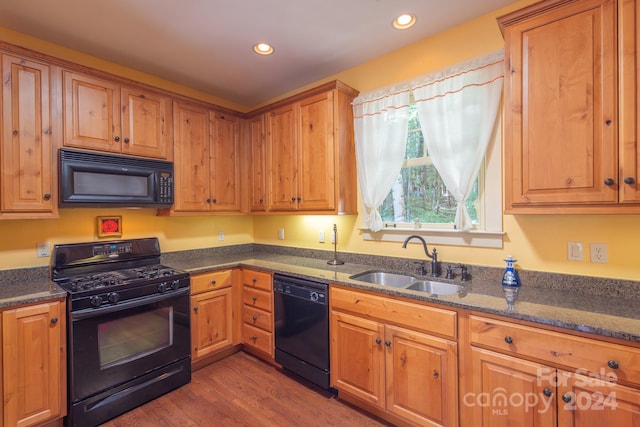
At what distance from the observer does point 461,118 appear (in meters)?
2.09

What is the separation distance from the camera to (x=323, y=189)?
2.62 m

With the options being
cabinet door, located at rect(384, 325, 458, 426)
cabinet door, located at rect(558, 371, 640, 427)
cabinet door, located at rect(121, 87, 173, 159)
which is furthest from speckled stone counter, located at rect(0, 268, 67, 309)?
cabinet door, located at rect(558, 371, 640, 427)

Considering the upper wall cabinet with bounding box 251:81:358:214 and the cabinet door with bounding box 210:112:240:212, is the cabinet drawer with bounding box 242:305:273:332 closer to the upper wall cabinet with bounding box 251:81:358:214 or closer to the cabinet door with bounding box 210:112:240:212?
the upper wall cabinet with bounding box 251:81:358:214

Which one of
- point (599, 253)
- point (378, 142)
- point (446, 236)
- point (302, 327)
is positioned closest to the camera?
point (599, 253)

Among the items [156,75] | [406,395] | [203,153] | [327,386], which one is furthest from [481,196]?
[156,75]

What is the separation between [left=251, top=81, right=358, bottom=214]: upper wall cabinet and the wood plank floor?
1.45 m

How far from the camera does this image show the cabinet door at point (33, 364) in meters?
1.72

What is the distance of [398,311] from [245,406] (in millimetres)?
1333

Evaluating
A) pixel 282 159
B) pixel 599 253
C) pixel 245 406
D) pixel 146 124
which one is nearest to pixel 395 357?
pixel 245 406

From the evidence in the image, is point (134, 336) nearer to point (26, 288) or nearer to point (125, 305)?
point (125, 305)

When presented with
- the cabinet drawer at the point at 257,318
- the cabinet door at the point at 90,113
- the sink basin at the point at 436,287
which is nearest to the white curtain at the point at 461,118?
the sink basin at the point at 436,287

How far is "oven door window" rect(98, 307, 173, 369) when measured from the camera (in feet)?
6.69

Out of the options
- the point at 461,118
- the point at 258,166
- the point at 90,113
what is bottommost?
the point at 258,166

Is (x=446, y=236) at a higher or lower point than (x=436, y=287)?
higher
